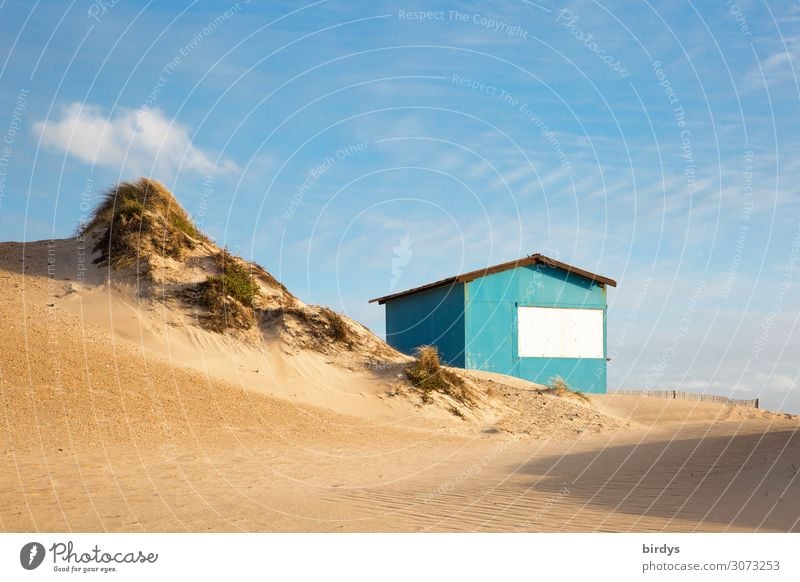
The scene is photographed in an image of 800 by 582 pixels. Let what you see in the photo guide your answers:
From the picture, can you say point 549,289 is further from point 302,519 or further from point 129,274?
point 302,519

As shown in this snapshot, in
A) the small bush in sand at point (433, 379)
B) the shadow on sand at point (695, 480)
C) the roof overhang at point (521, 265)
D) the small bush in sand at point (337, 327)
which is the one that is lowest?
the shadow on sand at point (695, 480)

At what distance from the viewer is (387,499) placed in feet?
33.0

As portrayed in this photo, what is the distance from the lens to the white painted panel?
29828mm

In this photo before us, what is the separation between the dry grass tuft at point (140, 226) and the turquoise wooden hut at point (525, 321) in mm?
10476

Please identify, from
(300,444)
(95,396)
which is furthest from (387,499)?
(95,396)

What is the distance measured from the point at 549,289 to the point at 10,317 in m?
20.2

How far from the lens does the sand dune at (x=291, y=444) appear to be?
8.67m

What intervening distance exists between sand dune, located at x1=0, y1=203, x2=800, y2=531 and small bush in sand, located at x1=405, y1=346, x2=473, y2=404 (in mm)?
514

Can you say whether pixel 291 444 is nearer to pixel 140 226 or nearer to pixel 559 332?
pixel 140 226

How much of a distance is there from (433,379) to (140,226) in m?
10.4

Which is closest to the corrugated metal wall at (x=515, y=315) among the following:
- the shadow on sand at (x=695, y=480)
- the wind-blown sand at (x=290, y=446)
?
the wind-blown sand at (x=290, y=446)

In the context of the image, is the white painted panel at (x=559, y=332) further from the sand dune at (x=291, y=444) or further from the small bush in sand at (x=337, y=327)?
the small bush in sand at (x=337, y=327)

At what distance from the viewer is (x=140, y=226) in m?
23.0

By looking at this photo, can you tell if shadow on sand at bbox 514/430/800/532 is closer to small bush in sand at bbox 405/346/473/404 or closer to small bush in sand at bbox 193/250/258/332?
Answer: small bush in sand at bbox 405/346/473/404
